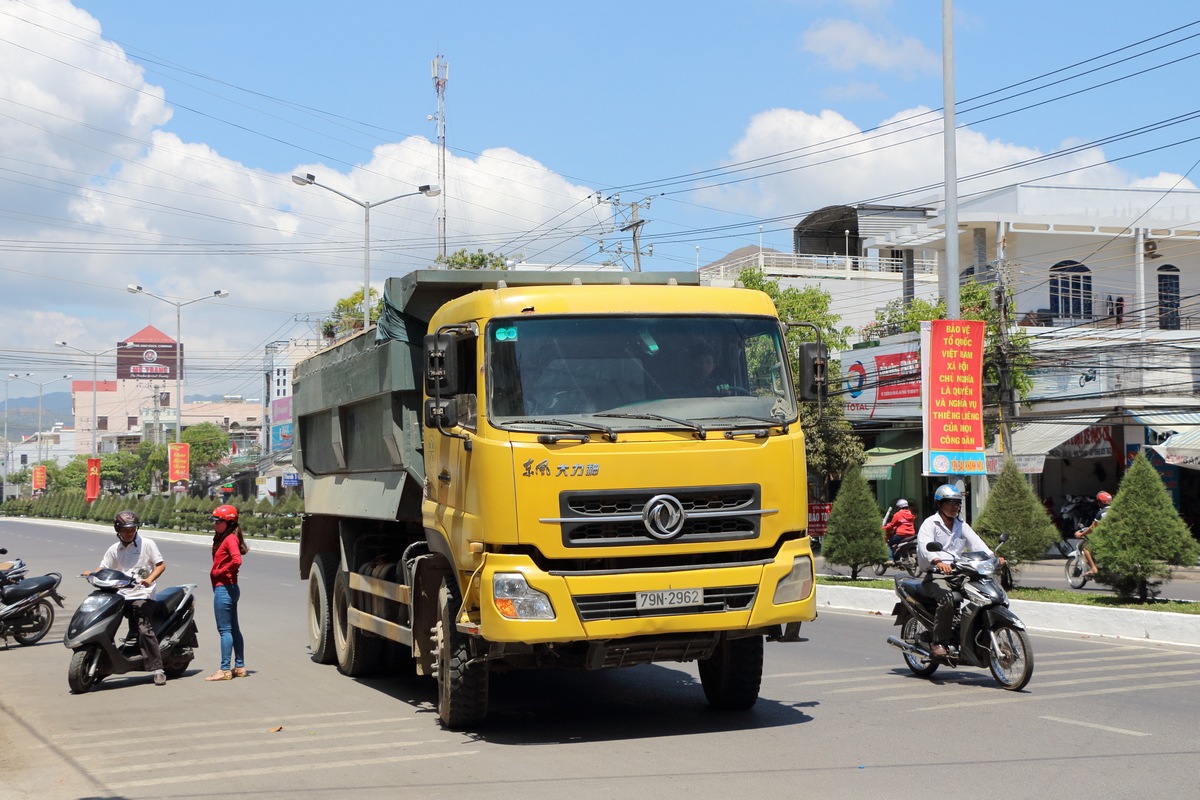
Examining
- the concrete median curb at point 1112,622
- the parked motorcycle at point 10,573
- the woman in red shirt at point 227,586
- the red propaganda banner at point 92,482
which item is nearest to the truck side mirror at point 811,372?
the woman in red shirt at point 227,586

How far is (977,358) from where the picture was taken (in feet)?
57.1

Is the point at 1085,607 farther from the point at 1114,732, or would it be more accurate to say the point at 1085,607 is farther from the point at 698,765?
the point at 698,765

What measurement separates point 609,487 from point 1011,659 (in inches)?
165

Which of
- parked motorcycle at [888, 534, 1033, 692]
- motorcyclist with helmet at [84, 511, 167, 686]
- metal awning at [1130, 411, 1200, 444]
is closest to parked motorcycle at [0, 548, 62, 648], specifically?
motorcyclist with helmet at [84, 511, 167, 686]

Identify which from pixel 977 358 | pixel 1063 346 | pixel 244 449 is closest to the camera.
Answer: pixel 977 358

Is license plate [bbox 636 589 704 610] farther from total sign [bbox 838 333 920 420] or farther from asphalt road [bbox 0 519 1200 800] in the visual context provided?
total sign [bbox 838 333 920 420]

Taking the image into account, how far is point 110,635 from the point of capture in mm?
11180

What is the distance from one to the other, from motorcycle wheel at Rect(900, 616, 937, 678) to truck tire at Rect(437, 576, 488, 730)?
13.4ft

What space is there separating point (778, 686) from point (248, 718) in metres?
4.23

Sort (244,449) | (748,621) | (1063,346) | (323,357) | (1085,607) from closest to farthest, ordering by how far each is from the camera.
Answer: (748,621), (323,357), (1085,607), (1063,346), (244,449)

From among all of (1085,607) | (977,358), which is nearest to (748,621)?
(1085,607)

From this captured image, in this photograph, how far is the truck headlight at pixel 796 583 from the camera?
8141 mm

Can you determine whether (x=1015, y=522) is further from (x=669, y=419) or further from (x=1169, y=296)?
(x=1169, y=296)

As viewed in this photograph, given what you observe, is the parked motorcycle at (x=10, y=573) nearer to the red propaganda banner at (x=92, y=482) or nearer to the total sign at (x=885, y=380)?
the total sign at (x=885, y=380)
